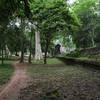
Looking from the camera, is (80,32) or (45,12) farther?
(80,32)

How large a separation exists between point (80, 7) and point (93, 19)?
283 centimetres

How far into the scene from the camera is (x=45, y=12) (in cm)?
1680

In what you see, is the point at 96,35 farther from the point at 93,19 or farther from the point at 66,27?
the point at 66,27

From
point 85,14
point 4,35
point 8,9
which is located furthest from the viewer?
point 85,14

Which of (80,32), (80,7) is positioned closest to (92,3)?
(80,7)

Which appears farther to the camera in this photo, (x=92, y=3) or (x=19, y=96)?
(x=92, y=3)

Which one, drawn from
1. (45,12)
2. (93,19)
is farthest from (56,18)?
(93,19)

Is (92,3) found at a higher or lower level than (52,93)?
higher

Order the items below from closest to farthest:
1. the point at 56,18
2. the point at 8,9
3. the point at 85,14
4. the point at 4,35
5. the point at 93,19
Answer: the point at 8,9 < the point at 56,18 < the point at 4,35 < the point at 93,19 < the point at 85,14

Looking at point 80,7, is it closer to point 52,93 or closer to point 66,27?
point 66,27

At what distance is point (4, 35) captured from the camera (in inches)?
698

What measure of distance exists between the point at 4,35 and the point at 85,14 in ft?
40.5

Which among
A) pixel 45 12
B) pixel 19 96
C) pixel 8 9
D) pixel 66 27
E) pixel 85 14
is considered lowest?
pixel 19 96

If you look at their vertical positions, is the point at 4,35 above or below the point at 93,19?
below
